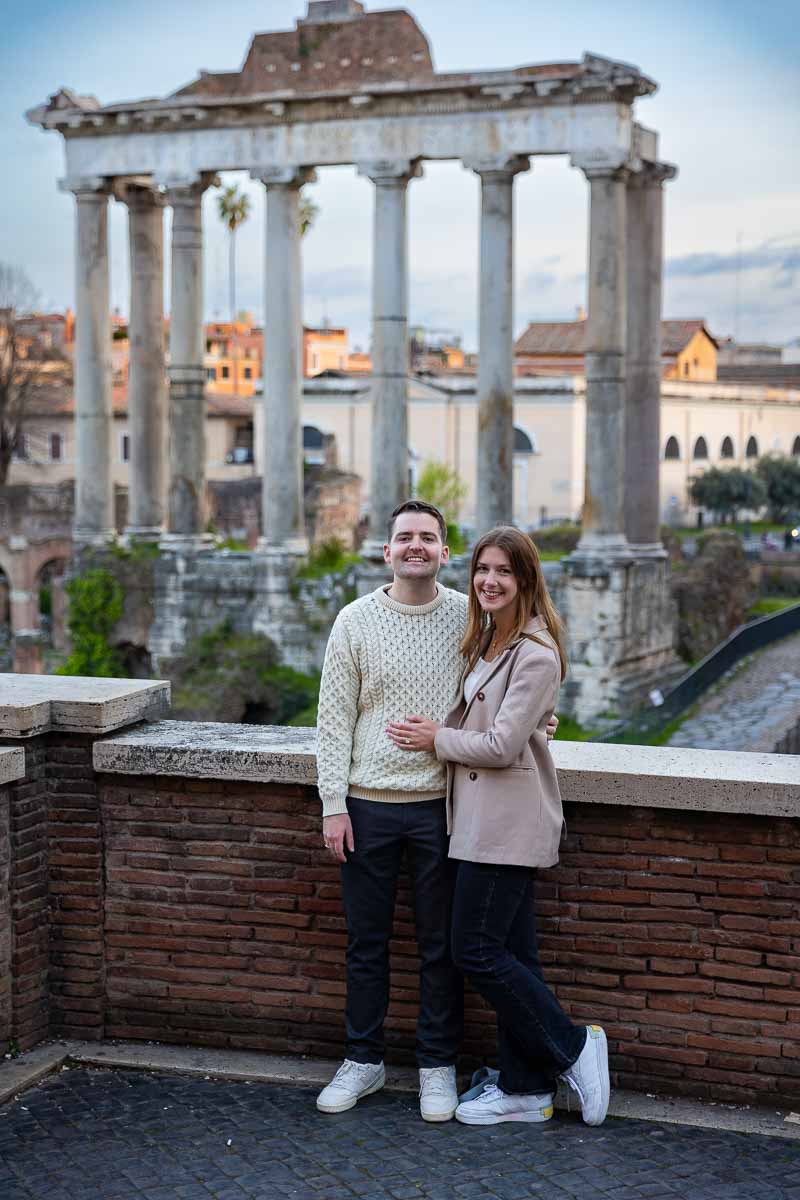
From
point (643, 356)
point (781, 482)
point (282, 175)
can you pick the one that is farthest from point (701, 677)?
point (781, 482)

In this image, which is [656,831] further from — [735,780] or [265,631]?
[265,631]

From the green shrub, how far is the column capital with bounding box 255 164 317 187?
6.71 m

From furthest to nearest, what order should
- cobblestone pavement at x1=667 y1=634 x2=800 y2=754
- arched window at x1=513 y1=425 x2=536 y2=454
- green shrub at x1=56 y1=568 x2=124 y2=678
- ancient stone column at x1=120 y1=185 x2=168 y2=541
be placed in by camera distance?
arched window at x1=513 y1=425 x2=536 y2=454 < ancient stone column at x1=120 y1=185 x2=168 y2=541 < green shrub at x1=56 y1=568 x2=124 y2=678 < cobblestone pavement at x1=667 y1=634 x2=800 y2=754

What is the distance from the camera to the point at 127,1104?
19.2ft

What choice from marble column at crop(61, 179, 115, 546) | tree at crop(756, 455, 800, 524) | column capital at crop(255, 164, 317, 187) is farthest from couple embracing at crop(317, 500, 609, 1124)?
tree at crop(756, 455, 800, 524)

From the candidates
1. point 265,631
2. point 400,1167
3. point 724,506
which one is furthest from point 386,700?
point 724,506

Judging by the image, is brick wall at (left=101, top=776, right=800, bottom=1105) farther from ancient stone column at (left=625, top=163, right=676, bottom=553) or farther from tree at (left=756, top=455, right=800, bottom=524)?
tree at (left=756, top=455, right=800, bottom=524)

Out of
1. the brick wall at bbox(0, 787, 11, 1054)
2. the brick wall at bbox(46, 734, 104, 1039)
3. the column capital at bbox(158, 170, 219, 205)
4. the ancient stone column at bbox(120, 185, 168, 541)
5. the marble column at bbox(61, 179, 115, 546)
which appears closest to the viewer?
the brick wall at bbox(0, 787, 11, 1054)

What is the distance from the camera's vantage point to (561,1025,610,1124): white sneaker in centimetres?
557

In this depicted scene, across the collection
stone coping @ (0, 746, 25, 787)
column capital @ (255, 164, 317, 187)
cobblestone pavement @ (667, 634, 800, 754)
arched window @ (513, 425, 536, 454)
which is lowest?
cobblestone pavement @ (667, 634, 800, 754)

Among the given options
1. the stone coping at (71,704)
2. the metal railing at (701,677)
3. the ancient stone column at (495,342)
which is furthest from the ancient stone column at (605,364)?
the stone coping at (71,704)

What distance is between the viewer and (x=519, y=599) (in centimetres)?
554

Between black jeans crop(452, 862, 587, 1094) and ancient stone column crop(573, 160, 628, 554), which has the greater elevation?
ancient stone column crop(573, 160, 628, 554)

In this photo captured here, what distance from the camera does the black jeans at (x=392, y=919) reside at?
5.67 m
